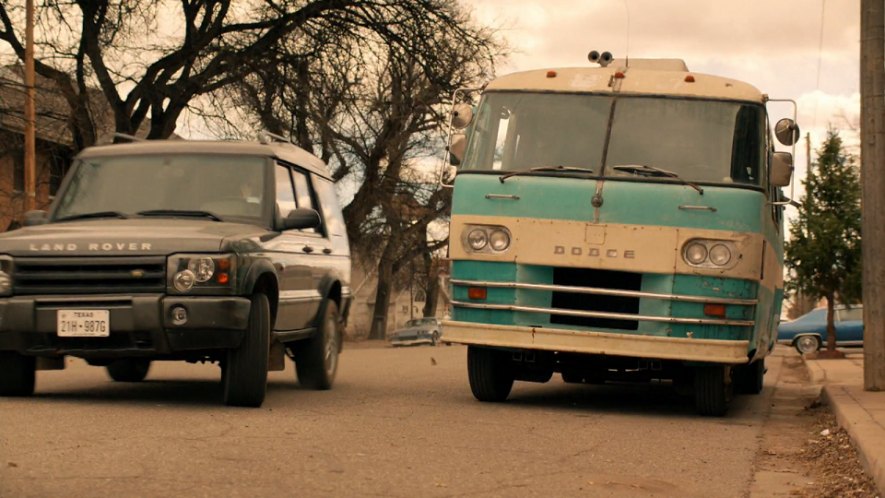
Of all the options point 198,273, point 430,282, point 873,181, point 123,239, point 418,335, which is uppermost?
point 873,181

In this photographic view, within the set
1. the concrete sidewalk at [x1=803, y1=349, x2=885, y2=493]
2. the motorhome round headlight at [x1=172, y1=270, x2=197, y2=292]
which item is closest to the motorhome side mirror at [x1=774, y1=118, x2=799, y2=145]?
the concrete sidewalk at [x1=803, y1=349, x2=885, y2=493]

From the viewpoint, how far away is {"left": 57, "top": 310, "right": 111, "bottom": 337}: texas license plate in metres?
9.60

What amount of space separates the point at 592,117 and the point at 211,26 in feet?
60.0

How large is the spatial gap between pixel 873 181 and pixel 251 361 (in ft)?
21.3

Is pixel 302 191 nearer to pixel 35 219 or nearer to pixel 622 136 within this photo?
pixel 35 219

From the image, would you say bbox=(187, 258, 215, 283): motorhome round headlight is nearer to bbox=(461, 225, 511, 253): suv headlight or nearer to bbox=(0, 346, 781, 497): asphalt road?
bbox=(0, 346, 781, 497): asphalt road

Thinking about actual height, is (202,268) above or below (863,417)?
above

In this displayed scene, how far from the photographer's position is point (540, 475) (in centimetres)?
737

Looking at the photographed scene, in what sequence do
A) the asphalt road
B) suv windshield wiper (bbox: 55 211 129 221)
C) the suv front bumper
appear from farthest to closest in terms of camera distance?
suv windshield wiper (bbox: 55 211 129 221)
the suv front bumper
the asphalt road

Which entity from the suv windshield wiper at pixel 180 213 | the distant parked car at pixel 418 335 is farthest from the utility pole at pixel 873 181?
the distant parked car at pixel 418 335

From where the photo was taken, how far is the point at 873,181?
13367 mm

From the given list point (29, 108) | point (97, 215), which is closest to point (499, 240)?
point (97, 215)

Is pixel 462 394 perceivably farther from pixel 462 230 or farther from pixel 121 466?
pixel 121 466

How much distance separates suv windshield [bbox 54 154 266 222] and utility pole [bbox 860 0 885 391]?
18.8 ft
